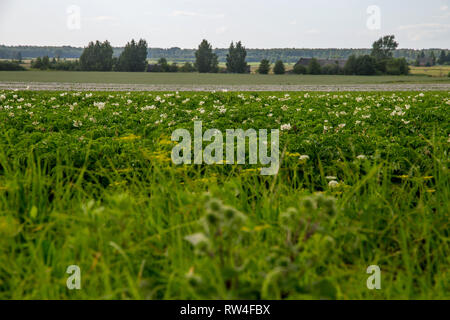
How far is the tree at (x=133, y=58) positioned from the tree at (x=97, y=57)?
1.99 meters

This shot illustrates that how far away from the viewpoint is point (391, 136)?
788cm

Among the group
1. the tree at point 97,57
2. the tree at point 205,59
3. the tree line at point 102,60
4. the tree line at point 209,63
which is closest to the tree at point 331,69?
the tree line at point 209,63

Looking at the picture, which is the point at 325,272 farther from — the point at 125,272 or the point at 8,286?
the point at 8,286

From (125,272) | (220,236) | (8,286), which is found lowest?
(8,286)

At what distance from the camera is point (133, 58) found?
70.2 m

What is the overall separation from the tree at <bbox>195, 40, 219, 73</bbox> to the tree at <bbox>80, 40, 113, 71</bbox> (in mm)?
14775

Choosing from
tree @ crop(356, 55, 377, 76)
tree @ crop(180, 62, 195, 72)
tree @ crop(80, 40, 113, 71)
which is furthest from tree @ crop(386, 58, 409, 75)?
tree @ crop(80, 40, 113, 71)

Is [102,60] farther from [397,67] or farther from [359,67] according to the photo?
[397,67]

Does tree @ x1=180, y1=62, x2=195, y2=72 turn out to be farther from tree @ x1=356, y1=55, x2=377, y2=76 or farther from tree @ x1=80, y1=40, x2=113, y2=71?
tree @ x1=356, y1=55, x2=377, y2=76

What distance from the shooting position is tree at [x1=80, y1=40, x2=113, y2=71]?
210 feet

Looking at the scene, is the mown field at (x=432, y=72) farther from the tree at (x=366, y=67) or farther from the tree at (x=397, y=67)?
the tree at (x=366, y=67)

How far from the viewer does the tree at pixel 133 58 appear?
226 feet
